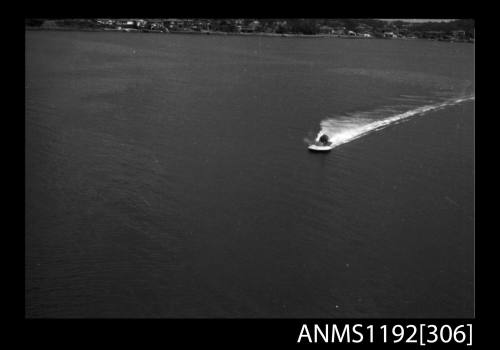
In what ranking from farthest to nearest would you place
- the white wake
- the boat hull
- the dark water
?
the white wake < the boat hull < the dark water

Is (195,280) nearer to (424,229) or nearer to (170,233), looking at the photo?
(170,233)

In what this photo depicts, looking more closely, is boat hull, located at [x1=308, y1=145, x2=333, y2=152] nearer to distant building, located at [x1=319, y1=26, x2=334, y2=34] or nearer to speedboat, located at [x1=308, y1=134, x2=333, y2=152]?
speedboat, located at [x1=308, y1=134, x2=333, y2=152]

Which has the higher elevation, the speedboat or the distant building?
the distant building

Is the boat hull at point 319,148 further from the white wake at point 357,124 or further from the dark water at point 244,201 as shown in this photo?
the white wake at point 357,124

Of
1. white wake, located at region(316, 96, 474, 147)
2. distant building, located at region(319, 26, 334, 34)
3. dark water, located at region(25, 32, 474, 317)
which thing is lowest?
dark water, located at region(25, 32, 474, 317)

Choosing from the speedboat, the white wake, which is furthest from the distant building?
the speedboat
